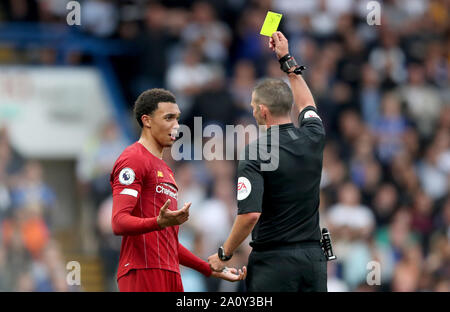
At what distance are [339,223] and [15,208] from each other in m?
4.77

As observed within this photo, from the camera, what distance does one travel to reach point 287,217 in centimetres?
615

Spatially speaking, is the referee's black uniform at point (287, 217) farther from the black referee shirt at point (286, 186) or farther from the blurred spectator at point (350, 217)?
the blurred spectator at point (350, 217)

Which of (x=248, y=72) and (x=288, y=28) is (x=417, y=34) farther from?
(x=248, y=72)

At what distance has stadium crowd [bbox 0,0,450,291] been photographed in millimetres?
12273

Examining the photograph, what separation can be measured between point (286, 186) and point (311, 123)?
0.54 meters

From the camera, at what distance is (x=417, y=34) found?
16609 mm

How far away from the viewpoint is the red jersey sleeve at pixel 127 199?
5648 mm

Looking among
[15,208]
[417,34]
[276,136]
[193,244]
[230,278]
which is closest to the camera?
[276,136]

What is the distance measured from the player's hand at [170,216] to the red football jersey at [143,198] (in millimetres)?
307
